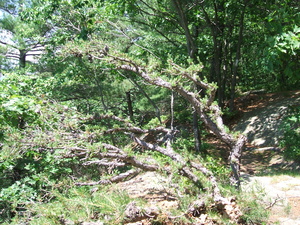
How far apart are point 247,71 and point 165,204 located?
12.2 metres

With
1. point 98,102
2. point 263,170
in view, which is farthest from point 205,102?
point 98,102

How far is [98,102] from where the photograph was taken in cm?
923

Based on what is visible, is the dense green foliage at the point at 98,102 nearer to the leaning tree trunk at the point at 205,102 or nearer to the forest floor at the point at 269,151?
the leaning tree trunk at the point at 205,102

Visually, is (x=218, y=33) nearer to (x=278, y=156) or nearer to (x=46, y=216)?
(x=278, y=156)

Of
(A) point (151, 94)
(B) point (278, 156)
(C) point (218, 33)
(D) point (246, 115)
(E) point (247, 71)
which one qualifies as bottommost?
(B) point (278, 156)

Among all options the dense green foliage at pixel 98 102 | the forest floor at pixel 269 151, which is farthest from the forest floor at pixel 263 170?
the dense green foliage at pixel 98 102

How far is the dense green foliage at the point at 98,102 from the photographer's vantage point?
3089mm

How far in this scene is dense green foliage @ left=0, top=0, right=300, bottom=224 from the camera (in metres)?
3.09

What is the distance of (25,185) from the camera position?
14.1ft

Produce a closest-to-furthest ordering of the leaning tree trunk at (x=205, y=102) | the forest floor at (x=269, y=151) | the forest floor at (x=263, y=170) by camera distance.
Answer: the forest floor at (x=263, y=170), the leaning tree trunk at (x=205, y=102), the forest floor at (x=269, y=151)

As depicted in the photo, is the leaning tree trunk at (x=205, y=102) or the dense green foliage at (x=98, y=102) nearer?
the dense green foliage at (x=98, y=102)

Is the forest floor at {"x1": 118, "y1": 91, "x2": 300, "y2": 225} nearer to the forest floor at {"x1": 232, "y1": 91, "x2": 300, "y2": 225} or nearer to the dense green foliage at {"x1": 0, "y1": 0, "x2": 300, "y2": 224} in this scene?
the forest floor at {"x1": 232, "y1": 91, "x2": 300, "y2": 225}

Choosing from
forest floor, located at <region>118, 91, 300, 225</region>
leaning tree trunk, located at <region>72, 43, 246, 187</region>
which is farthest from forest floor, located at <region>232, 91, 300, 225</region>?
leaning tree trunk, located at <region>72, 43, 246, 187</region>

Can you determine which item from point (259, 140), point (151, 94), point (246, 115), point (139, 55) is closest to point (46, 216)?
point (139, 55)
